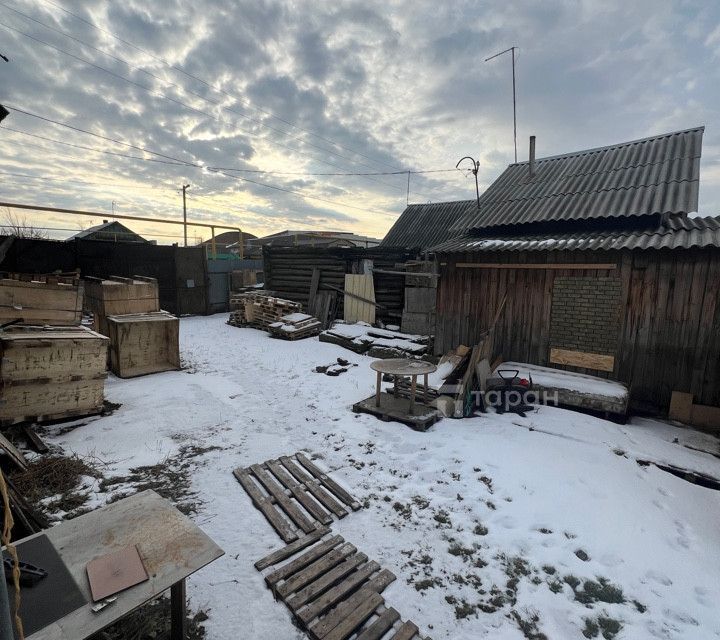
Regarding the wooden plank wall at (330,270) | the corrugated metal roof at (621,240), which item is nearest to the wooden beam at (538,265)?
the corrugated metal roof at (621,240)

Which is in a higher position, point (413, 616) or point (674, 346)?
point (674, 346)

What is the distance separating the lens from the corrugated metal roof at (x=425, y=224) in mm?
17312

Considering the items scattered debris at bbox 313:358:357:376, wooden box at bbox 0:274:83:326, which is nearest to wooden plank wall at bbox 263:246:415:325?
scattered debris at bbox 313:358:357:376

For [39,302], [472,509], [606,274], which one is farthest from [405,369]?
[39,302]

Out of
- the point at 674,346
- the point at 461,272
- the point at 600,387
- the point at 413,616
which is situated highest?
the point at 461,272

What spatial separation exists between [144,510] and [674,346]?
8122 mm

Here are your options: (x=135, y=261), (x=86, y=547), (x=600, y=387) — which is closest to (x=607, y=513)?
(x=600, y=387)

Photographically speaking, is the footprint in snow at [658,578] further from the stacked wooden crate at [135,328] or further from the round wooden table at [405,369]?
the stacked wooden crate at [135,328]

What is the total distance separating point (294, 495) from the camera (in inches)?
163

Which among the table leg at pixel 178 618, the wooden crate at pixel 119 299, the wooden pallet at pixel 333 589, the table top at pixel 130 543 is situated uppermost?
the wooden crate at pixel 119 299

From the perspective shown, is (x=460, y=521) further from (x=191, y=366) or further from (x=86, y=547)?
(x=191, y=366)

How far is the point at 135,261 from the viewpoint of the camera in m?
13.6

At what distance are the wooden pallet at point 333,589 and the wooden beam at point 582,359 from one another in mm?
5977

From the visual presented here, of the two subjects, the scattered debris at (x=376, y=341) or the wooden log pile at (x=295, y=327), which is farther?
the wooden log pile at (x=295, y=327)
